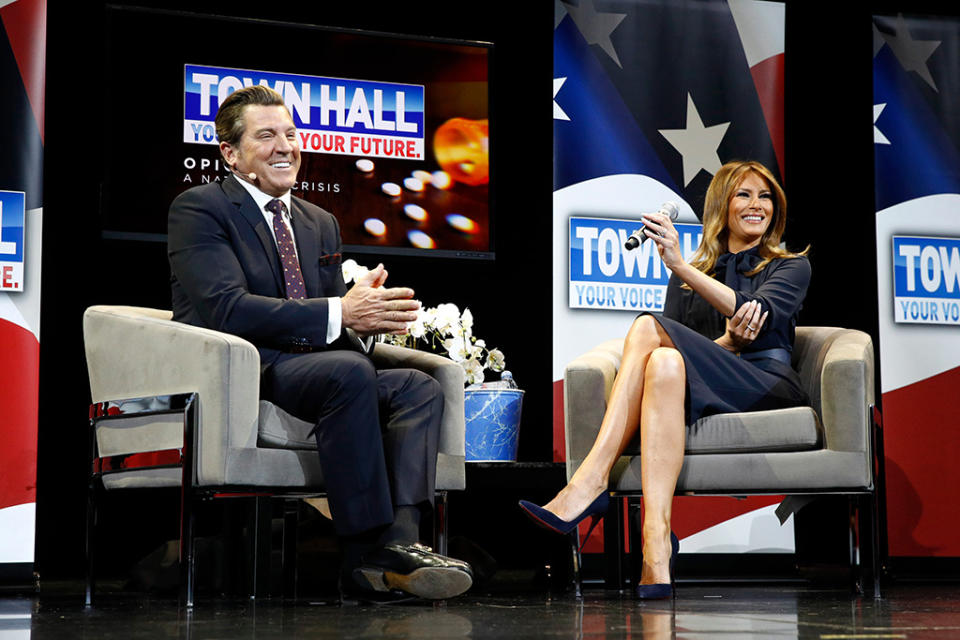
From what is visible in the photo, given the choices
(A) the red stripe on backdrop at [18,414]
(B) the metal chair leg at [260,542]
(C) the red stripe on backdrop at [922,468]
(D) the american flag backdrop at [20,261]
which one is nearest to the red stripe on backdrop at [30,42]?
(D) the american flag backdrop at [20,261]

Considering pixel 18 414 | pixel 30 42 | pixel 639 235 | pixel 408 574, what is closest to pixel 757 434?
pixel 639 235

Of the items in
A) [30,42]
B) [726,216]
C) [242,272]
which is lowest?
[242,272]

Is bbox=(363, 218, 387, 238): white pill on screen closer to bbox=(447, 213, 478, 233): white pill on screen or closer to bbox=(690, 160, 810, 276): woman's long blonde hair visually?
bbox=(447, 213, 478, 233): white pill on screen

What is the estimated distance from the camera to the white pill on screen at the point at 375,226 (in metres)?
4.43

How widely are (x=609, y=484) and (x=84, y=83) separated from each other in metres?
2.50

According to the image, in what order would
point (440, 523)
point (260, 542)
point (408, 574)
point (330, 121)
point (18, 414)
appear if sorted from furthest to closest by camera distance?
point (330, 121)
point (18, 414)
point (260, 542)
point (440, 523)
point (408, 574)

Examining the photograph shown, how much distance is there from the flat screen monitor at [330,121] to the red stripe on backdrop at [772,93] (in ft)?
3.75

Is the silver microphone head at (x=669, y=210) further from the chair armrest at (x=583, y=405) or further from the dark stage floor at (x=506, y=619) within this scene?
the dark stage floor at (x=506, y=619)

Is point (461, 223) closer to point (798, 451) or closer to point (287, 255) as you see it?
point (287, 255)

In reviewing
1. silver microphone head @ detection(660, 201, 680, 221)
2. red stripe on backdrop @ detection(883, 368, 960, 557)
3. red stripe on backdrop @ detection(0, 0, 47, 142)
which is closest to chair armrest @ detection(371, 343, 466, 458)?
silver microphone head @ detection(660, 201, 680, 221)

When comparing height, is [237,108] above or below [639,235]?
above

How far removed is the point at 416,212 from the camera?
4.50 m

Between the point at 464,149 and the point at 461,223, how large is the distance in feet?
0.97

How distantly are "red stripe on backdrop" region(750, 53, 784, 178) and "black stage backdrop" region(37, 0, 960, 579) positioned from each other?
6.5 inches
